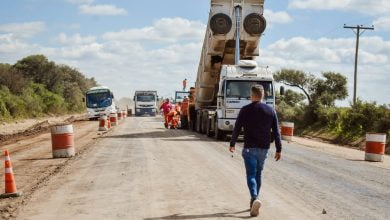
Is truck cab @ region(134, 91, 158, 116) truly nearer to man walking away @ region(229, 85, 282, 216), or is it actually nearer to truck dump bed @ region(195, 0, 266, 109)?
truck dump bed @ region(195, 0, 266, 109)

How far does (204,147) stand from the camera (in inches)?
727

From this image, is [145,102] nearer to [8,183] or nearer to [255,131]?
[8,183]

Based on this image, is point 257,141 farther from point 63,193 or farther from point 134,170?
point 134,170

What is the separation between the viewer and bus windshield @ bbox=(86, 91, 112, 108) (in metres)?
47.1

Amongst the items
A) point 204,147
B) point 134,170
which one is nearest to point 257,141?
point 134,170

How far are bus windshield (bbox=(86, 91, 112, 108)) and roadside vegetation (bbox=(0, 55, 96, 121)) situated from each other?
5.54 metres

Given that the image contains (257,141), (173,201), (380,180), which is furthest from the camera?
(380,180)

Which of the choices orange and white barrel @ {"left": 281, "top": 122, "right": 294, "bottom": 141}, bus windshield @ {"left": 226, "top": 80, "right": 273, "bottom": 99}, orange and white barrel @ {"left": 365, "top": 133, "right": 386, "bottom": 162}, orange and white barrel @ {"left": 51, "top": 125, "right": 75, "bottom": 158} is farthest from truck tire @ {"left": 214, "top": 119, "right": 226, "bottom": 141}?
orange and white barrel @ {"left": 51, "top": 125, "right": 75, "bottom": 158}

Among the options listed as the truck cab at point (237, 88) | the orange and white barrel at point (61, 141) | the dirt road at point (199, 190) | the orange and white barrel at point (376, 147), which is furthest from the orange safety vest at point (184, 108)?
the dirt road at point (199, 190)

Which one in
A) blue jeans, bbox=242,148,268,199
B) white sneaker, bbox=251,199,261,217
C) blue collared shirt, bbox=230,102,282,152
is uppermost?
blue collared shirt, bbox=230,102,282,152

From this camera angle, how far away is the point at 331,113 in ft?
105

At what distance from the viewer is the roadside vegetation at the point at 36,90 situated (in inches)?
1766

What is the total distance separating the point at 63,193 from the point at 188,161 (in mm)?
5064

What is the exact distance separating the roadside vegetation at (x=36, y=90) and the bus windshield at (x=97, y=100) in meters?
5.54
